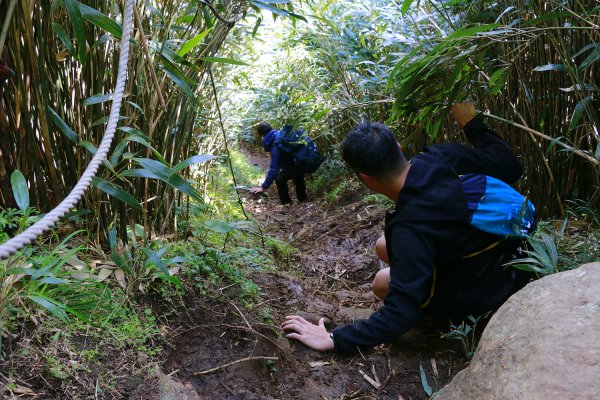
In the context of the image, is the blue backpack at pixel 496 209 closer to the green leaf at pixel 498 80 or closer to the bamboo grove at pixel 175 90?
the bamboo grove at pixel 175 90

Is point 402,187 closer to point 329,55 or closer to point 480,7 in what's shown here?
point 480,7

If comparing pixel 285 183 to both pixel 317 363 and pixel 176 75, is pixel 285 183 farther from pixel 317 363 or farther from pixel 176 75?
pixel 176 75

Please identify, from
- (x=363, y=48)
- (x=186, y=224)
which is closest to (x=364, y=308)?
(x=186, y=224)

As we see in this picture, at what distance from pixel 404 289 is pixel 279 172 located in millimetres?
4884

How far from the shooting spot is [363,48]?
462cm

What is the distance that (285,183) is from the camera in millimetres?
6402

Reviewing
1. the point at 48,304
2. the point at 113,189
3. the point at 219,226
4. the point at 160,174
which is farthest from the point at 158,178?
the point at 48,304

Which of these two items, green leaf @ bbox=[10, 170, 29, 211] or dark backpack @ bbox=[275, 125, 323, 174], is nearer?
green leaf @ bbox=[10, 170, 29, 211]

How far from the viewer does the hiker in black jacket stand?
168 centimetres

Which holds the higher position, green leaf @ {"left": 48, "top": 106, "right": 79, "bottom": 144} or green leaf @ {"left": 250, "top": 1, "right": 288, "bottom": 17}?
green leaf @ {"left": 250, "top": 1, "right": 288, "bottom": 17}

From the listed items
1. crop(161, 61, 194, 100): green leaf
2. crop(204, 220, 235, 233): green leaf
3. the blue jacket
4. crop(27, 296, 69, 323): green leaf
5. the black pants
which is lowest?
the black pants

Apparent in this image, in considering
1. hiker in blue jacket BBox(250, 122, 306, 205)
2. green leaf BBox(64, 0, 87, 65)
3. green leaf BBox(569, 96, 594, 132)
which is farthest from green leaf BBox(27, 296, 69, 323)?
hiker in blue jacket BBox(250, 122, 306, 205)

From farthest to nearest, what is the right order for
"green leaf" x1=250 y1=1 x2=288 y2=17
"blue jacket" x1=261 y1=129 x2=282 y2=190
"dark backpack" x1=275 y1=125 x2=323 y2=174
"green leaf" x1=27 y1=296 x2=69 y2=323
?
1. "blue jacket" x1=261 y1=129 x2=282 y2=190
2. "dark backpack" x1=275 y1=125 x2=323 y2=174
3. "green leaf" x1=250 y1=1 x2=288 y2=17
4. "green leaf" x1=27 y1=296 x2=69 y2=323

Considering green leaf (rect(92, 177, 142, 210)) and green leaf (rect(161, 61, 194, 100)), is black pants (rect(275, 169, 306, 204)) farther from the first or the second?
green leaf (rect(92, 177, 142, 210))
